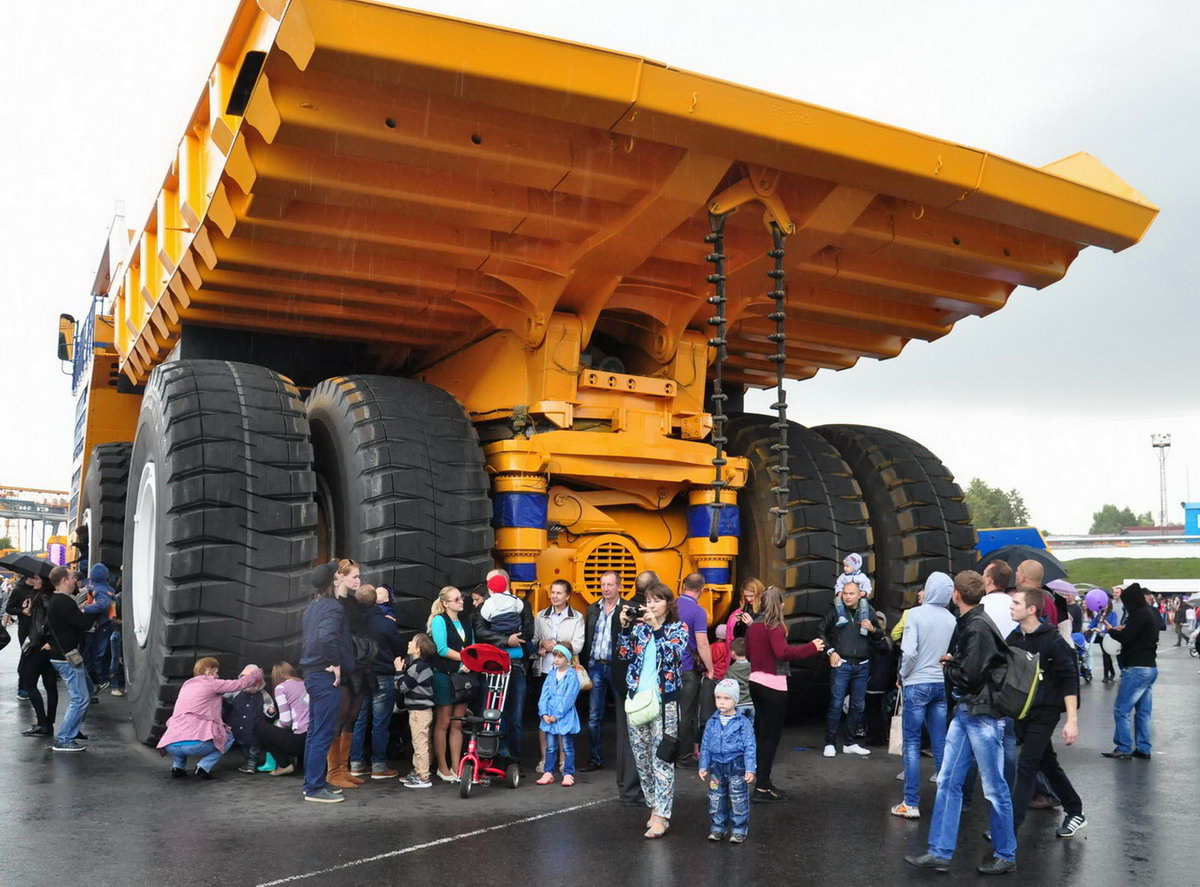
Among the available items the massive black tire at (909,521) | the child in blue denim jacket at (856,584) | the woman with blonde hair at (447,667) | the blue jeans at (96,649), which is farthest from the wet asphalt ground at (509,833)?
the blue jeans at (96,649)

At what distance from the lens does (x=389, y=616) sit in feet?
21.3

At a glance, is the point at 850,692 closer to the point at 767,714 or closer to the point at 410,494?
the point at 767,714

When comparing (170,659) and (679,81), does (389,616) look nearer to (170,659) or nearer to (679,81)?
(170,659)

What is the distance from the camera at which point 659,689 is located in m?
5.81

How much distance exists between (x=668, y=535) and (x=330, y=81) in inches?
159

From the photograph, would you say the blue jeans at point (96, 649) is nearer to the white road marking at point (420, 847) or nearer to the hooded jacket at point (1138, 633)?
the white road marking at point (420, 847)

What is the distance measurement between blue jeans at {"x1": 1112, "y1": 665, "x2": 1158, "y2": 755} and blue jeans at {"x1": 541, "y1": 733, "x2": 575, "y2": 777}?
4.04 meters

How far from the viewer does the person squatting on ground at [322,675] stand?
5.93 meters

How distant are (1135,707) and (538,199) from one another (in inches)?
221

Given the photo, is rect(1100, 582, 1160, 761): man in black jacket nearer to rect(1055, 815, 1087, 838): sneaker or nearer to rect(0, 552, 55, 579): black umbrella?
rect(1055, 815, 1087, 838): sneaker

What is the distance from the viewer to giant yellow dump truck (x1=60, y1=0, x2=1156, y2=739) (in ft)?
19.1

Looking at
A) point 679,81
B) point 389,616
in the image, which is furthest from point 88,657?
point 679,81

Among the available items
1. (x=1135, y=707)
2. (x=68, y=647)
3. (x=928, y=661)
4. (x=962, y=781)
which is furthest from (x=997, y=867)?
(x=68, y=647)

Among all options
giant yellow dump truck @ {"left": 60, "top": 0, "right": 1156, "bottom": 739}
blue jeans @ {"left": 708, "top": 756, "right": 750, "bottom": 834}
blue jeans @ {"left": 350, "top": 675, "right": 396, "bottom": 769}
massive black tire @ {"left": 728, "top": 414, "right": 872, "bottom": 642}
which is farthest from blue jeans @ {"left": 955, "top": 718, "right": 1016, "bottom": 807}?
blue jeans @ {"left": 350, "top": 675, "right": 396, "bottom": 769}
